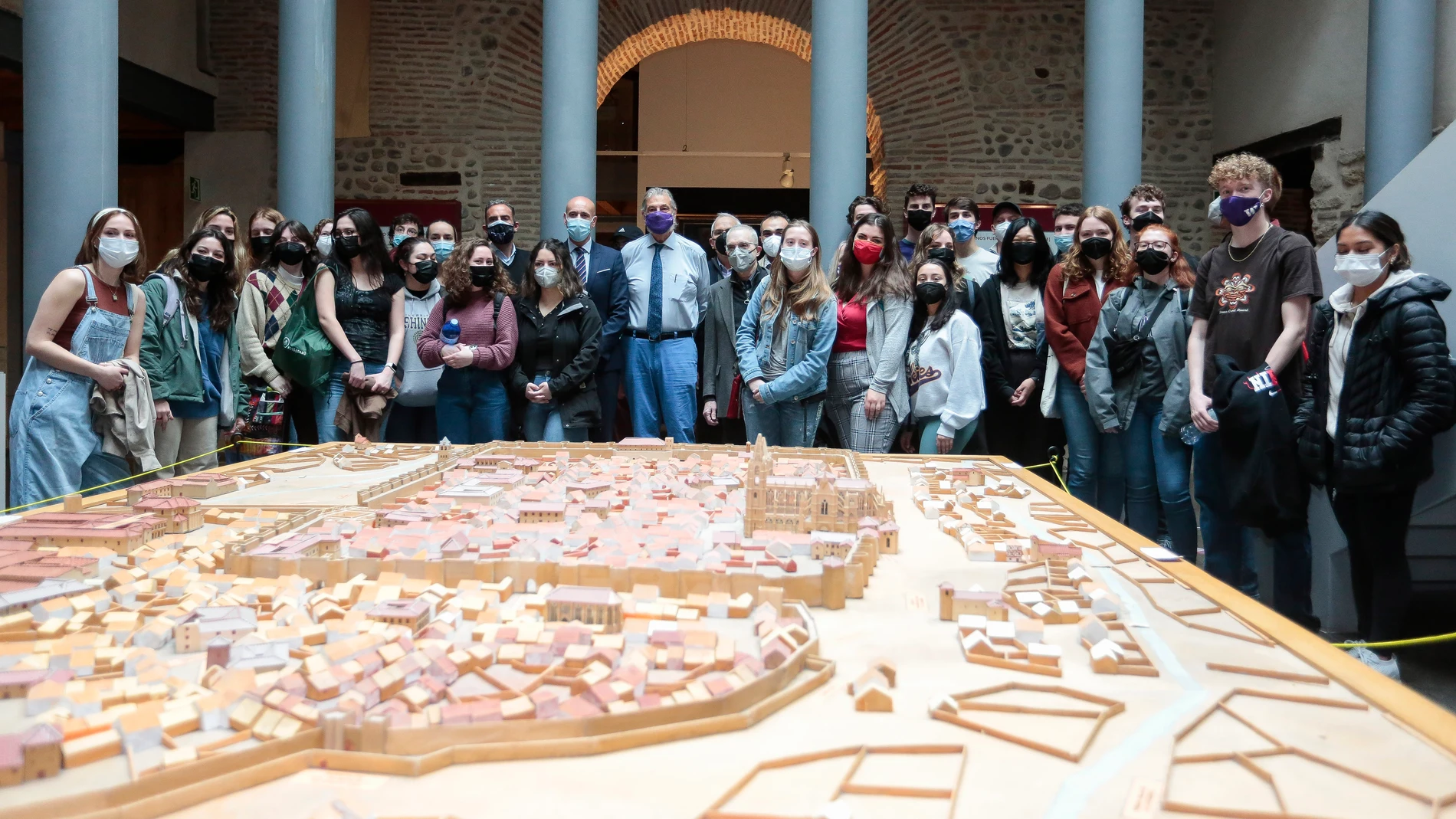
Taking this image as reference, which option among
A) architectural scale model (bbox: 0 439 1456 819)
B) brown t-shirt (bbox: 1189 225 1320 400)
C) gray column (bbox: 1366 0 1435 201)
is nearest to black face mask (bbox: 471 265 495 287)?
architectural scale model (bbox: 0 439 1456 819)

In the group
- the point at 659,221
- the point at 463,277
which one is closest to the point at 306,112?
the point at 463,277

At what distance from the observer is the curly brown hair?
539 cm

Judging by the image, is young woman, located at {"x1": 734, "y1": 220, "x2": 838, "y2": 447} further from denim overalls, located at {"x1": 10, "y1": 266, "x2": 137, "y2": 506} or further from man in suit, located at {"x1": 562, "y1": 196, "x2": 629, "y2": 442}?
denim overalls, located at {"x1": 10, "y1": 266, "x2": 137, "y2": 506}

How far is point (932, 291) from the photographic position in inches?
201

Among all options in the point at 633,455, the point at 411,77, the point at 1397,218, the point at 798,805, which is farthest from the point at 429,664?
the point at 411,77

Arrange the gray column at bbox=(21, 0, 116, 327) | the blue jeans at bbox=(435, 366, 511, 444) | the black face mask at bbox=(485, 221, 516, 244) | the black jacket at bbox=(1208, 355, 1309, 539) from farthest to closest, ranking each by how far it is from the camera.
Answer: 1. the gray column at bbox=(21, 0, 116, 327)
2. the black face mask at bbox=(485, 221, 516, 244)
3. the blue jeans at bbox=(435, 366, 511, 444)
4. the black jacket at bbox=(1208, 355, 1309, 539)

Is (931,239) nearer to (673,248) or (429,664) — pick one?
(673,248)

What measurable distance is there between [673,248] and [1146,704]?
180 inches

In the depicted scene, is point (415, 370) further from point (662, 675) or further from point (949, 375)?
point (662, 675)

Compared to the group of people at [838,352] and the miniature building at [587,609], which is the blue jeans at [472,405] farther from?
the miniature building at [587,609]

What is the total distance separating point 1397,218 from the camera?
4.25 metres

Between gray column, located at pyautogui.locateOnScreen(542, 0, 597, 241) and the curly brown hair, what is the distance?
2368 mm

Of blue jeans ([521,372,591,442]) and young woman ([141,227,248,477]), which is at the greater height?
young woman ([141,227,248,477])

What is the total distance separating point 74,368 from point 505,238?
8.10 ft
